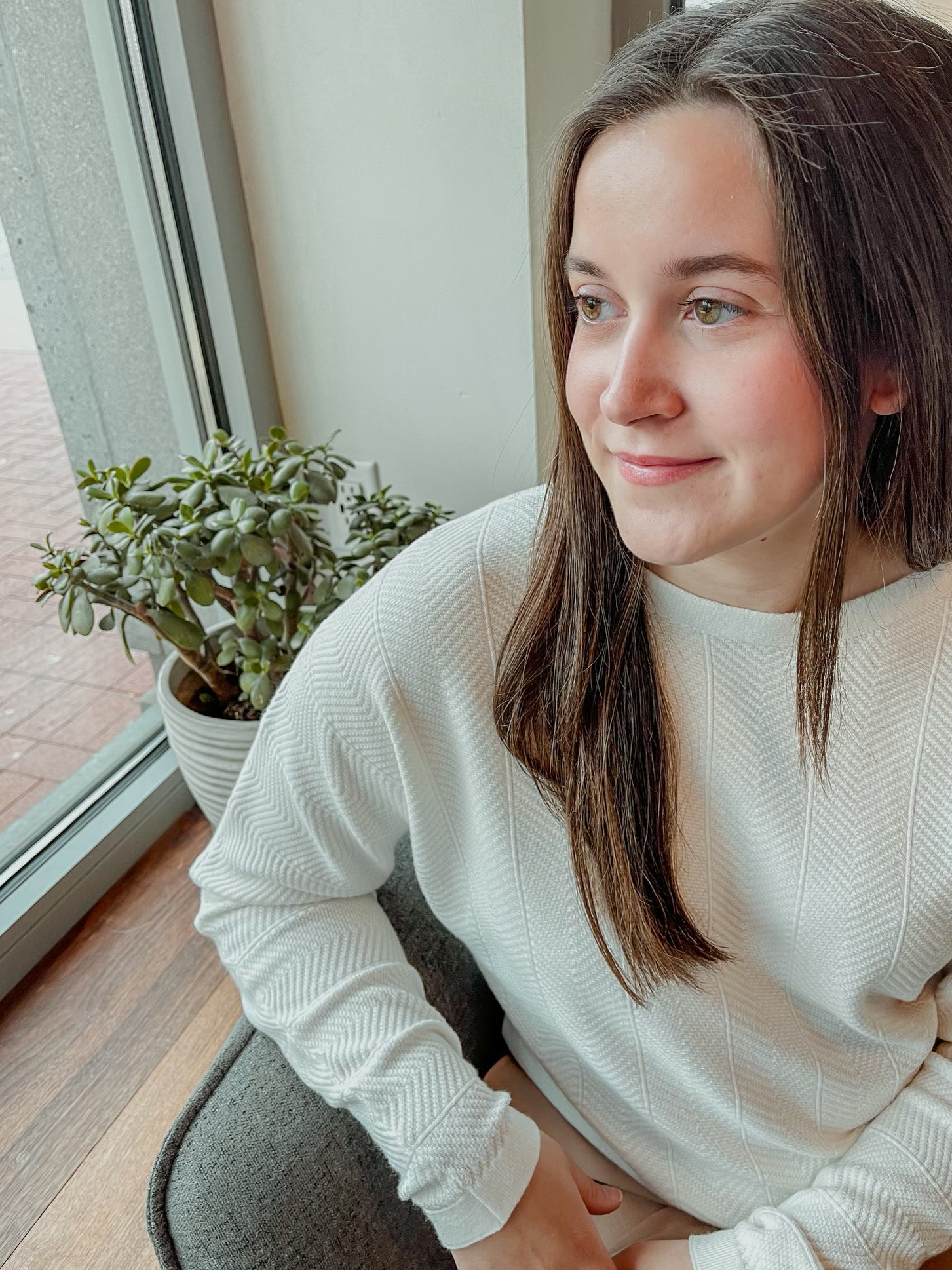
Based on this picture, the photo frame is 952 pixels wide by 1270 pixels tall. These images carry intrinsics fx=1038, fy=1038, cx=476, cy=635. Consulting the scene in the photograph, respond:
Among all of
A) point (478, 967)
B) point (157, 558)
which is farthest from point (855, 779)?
point (157, 558)

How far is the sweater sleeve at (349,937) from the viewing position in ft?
2.54

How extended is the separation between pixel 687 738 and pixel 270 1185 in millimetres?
451

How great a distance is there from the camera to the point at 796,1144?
86cm

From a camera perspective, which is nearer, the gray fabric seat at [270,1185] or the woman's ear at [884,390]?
the woman's ear at [884,390]

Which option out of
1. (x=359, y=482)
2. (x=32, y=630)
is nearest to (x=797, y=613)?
(x=359, y=482)

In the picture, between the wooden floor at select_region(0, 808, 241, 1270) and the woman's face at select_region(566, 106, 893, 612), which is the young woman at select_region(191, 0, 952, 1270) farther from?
the wooden floor at select_region(0, 808, 241, 1270)

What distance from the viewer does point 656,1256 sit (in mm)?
842

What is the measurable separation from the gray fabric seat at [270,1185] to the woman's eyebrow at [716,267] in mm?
673

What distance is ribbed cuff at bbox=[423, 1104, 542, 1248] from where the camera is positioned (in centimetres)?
77

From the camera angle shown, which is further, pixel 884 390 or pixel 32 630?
pixel 32 630

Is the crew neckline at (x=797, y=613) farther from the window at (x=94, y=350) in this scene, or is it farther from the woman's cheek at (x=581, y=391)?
the window at (x=94, y=350)

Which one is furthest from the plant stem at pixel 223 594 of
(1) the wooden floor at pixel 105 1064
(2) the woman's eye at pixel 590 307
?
(2) the woman's eye at pixel 590 307

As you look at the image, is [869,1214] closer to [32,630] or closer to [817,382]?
[817,382]

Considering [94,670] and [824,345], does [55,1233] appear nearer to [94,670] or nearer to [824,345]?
[94,670]
